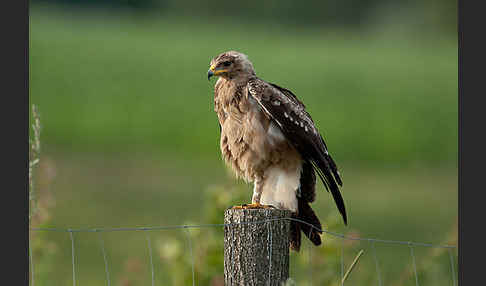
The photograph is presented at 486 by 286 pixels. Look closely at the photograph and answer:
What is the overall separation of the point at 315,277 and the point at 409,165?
36.8ft

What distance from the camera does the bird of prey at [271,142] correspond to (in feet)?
15.1

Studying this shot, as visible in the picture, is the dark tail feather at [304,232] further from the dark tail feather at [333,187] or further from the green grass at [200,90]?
the green grass at [200,90]

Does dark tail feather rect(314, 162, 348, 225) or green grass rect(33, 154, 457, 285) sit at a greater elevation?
dark tail feather rect(314, 162, 348, 225)

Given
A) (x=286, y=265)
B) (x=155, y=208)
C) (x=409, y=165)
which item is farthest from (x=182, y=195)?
(x=286, y=265)

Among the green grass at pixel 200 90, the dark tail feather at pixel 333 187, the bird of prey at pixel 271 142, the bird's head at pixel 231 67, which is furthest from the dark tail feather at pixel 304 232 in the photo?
the green grass at pixel 200 90

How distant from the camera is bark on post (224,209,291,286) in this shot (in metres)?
3.63

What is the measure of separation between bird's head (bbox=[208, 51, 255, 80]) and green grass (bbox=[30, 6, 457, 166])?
35.1 ft

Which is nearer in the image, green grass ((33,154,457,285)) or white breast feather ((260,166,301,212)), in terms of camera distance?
white breast feather ((260,166,301,212))

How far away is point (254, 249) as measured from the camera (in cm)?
364

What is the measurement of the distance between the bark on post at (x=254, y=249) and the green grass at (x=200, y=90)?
1187 cm

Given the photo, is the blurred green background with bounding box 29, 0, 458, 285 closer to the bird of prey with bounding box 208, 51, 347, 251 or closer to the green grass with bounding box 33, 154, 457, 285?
the green grass with bounding box 33, 154, 457, 285

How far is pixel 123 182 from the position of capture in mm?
13367

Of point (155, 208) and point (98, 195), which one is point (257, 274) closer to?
point (155, 208)

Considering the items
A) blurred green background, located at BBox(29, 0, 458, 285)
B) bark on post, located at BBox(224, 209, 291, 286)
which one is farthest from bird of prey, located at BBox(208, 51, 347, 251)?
bark on post, located at BBox(224, 209, 291, 286)
